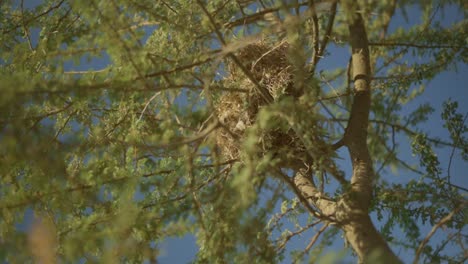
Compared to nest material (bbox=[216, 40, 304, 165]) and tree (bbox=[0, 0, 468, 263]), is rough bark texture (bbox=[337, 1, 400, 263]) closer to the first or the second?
tree (bbox=[0, 0, 468, 263])

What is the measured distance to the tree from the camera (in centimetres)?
133

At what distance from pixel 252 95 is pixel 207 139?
0.41 metres

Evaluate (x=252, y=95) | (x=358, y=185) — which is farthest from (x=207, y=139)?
(x=358, y=185)

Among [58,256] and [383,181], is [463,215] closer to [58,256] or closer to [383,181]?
[383,181]

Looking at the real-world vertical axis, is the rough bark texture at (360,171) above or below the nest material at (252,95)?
below

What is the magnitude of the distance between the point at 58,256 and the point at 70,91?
0.81 m

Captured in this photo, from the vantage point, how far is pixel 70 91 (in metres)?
1.28

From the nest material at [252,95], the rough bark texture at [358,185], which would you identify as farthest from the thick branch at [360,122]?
the nest material at [252,95]

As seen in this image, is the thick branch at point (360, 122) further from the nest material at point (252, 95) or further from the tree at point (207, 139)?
the nest material at point (252, 95)

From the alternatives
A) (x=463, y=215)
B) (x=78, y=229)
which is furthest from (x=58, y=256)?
(x=463, y=215)

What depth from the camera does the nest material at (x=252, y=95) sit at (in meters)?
2.11

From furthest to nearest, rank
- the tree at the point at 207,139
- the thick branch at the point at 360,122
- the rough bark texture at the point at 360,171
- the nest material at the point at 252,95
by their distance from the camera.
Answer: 1. the nest material at the point at 252,95
2. the thick branch at the point at 360,122
3. the rough bark texture at the point at 360,171
4. the tree at the point at 207,139

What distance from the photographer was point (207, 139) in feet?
5.89

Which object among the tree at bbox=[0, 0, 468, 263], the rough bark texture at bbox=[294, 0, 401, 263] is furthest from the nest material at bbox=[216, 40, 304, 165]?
the rough bark texture at bbox=[294, 0, 401, 263]
